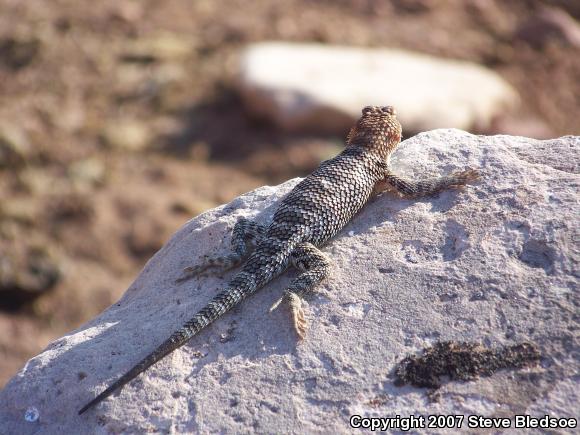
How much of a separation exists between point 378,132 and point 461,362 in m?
2.27

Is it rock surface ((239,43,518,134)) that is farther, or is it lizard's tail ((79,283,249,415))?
rock surface ((239,43,518,134))

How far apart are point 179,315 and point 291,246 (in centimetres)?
84

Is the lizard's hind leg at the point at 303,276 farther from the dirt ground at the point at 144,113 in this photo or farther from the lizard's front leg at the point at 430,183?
the dirt ground at the point at 144,113

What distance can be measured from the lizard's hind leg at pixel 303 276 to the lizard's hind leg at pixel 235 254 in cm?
32

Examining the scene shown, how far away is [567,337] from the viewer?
3736 mm

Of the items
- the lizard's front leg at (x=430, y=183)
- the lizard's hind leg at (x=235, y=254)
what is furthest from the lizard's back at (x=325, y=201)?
the lizard's front leg at (x=430, y=183)

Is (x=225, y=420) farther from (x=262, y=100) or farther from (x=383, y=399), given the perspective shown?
(x=262, y=100)

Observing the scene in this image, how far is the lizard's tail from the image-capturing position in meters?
3.96

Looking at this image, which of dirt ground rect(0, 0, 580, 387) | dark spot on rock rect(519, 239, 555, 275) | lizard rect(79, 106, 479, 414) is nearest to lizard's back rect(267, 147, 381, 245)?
lizard rect(79, 106, 479, 414)

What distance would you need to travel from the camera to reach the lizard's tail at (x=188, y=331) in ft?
13.0

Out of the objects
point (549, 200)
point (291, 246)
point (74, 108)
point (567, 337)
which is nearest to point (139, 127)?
point (74, 108)

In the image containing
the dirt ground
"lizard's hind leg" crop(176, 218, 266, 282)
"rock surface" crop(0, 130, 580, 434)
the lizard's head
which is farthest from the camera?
the dirt ground

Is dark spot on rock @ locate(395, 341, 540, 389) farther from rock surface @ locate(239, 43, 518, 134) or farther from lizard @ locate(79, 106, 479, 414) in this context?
rock surface @ locate(239, 43, 518, 134)

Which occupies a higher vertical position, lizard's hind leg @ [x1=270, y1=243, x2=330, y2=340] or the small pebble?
lizard's hind leg @ [x1=270, y1=243, x2=330, y2=340]
